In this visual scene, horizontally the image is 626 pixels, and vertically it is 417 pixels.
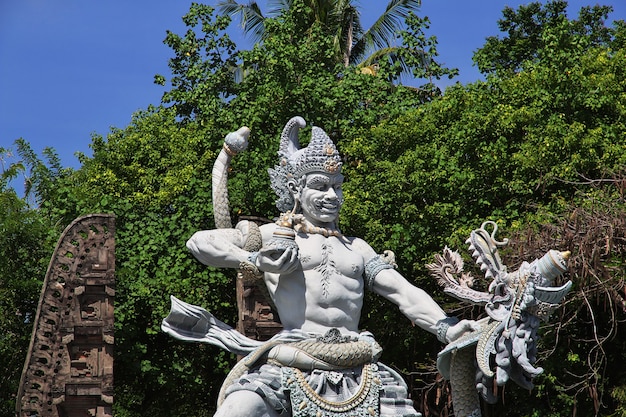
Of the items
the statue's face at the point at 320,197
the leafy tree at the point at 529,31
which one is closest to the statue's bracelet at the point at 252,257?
the statue's face at the point at 320,197

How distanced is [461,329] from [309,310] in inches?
45.0

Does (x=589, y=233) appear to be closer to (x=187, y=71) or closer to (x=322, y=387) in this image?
(x=322, y=387)

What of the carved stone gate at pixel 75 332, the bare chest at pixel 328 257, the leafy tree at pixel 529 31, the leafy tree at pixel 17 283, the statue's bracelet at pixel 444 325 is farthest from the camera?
the leafy tree at pixel 529 31

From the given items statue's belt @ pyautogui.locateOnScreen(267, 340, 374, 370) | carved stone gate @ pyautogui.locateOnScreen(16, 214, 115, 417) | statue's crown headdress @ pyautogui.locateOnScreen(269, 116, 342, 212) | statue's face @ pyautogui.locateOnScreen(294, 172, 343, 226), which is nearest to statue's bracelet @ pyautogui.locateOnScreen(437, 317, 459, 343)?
statue's belt @ pyautogui.locateOnScreen(267, 340, 374, 370)

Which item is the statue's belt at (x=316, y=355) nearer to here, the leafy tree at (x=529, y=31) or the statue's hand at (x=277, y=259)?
the statue's hand at (x=277, y=259)

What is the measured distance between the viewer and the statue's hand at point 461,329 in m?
9.91

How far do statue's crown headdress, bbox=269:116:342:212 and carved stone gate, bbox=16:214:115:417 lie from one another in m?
3.30

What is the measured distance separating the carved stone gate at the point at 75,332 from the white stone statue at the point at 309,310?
9.57ft

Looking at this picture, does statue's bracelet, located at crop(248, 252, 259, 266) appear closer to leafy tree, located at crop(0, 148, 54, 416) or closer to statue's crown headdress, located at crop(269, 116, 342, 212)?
statue's crown headdress, located at crop(269, 116, 342, 212)

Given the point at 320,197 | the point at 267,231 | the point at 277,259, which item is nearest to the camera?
the point at 277,259

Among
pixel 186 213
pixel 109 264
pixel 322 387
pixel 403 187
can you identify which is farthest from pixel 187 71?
pixel 322 387

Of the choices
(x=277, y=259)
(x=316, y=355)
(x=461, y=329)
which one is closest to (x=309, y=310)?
(x=316, y=355)

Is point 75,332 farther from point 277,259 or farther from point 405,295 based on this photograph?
point 405,295

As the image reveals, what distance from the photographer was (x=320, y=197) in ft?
34.2
